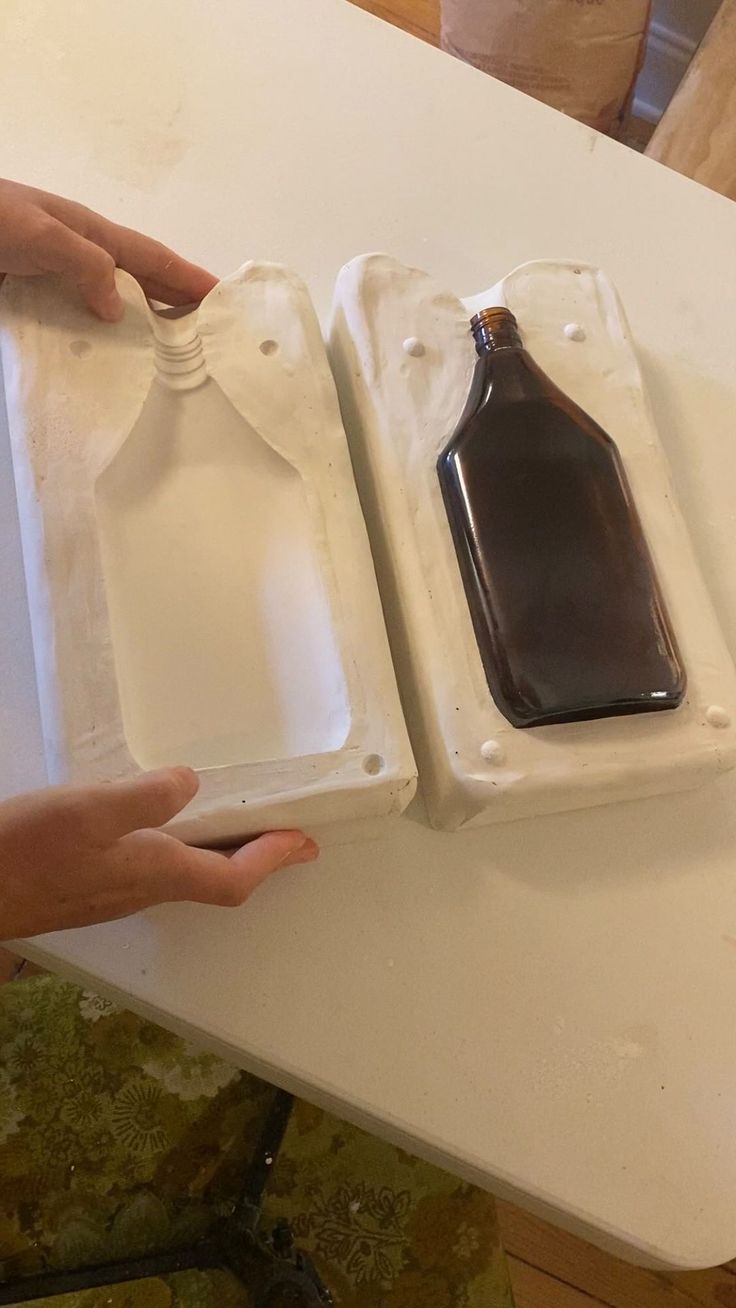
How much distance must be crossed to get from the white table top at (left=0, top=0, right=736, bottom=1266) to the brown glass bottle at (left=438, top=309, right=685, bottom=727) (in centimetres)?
9

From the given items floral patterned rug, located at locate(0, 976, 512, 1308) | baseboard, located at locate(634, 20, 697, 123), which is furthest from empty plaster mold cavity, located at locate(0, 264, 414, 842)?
baseboard, located at locate(634, 20, 697, 123)

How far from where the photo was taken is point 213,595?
0.47 meters

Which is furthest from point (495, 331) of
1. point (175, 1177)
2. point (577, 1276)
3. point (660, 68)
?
point (660, 68)

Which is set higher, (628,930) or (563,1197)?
(628,930)

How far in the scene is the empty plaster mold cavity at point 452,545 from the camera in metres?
0.44

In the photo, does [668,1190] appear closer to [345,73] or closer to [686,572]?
[686,572]

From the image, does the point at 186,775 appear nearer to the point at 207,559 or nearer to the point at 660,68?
the point at 207,559

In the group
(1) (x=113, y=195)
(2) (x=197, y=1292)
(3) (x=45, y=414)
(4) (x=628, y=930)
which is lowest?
(2) (x=197, y=1292)

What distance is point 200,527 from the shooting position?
0.48 meters

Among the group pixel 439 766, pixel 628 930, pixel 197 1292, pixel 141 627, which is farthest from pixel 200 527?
pixel 197 1292

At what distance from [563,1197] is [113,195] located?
0.61 metres

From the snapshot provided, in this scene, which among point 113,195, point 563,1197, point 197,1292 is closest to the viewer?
point 563,1197

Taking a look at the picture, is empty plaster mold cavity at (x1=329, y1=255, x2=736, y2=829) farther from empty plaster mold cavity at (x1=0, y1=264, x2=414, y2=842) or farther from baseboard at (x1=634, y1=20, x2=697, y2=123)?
baseboard at (x1=634, y1=20, x2=697, y2=123)

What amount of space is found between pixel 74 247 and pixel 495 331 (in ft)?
0.71
